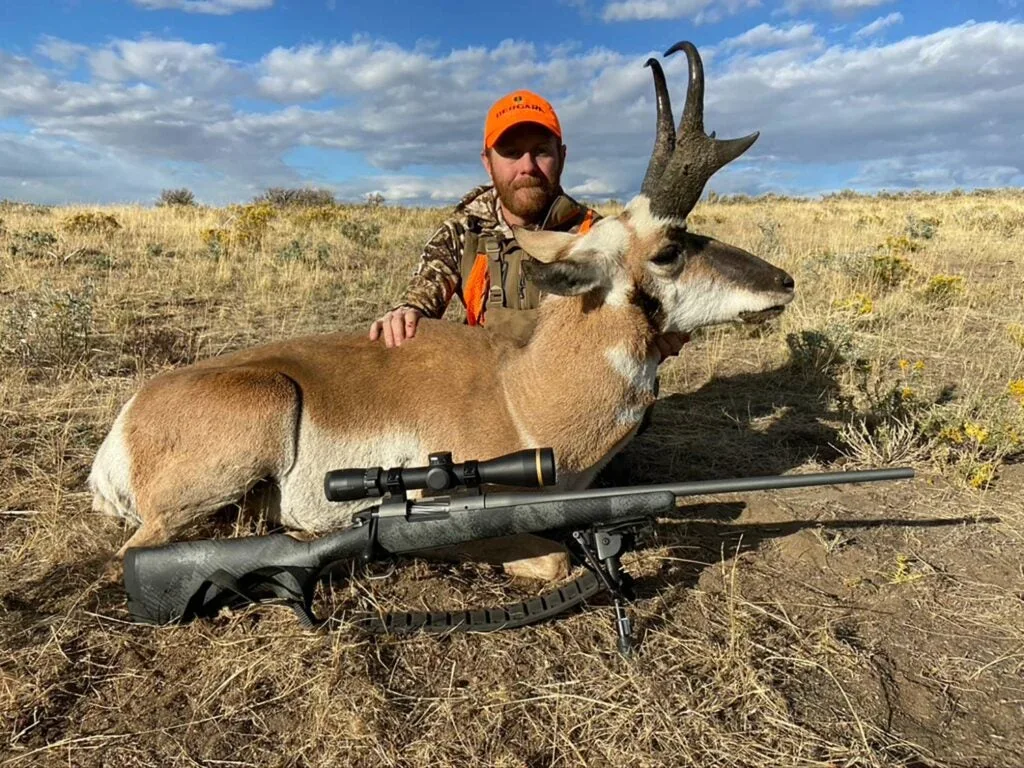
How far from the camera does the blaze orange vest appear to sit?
16.6 ft

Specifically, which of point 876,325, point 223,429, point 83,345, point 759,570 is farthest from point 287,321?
point 876,325

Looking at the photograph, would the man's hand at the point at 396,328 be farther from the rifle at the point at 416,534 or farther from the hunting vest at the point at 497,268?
the rifle at the point at 416,534

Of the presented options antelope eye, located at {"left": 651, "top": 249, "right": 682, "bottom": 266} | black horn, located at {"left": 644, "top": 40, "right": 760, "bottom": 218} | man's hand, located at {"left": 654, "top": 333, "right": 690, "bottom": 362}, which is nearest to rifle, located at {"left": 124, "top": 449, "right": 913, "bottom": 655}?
man's hand, located at {"left": 654, "top": 333, "right": 690, "bottom": 362}

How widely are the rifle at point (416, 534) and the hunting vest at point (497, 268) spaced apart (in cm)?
214

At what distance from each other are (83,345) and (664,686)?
7022mm

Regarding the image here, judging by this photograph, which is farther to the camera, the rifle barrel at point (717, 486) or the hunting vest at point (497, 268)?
the hunting vest at point (497, 268)

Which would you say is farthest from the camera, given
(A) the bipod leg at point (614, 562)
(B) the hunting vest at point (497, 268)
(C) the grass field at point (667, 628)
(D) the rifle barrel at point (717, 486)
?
(B) the hunting vest at point (497, 268)

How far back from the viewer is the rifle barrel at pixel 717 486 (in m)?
2.83

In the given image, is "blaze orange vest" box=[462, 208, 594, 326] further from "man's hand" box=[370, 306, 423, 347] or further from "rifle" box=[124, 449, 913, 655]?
"rifle" box=[124, 449, 913, 655]

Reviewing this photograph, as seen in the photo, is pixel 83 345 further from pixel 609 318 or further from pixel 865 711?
pixel 865 711

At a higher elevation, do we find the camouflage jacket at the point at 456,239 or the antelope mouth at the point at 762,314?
the camouflage jacket at the point at 456,239

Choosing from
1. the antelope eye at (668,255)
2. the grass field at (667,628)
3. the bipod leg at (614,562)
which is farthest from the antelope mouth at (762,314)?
the bipod leg at (614,562)

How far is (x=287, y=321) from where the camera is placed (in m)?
8.62

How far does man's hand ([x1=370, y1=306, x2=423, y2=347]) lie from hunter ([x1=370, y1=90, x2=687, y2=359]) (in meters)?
0.70
